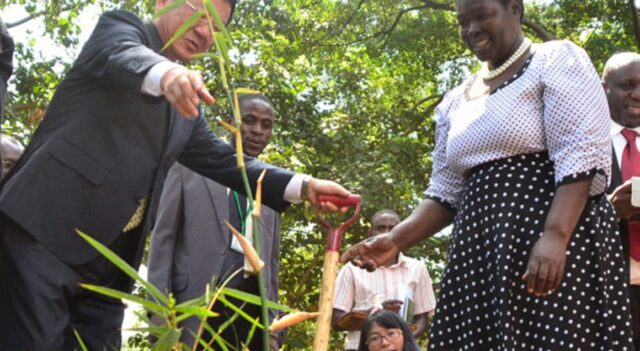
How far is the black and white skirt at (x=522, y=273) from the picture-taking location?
3441 millimetres

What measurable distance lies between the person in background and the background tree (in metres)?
4.57

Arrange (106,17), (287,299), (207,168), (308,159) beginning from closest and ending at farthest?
(106,17) → (207,168) → (308,159) → (287,299)

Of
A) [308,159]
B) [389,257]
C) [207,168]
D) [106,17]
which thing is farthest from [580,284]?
[308,159]

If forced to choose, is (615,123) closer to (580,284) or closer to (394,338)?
(580,284)

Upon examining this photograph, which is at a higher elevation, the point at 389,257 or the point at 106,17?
the point at 106,17

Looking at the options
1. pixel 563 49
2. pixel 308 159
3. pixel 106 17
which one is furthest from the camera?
pixel 308 159

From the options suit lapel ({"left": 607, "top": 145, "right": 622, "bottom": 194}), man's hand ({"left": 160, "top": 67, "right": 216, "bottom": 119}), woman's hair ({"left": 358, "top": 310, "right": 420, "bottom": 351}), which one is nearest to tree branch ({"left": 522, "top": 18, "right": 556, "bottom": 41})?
woman's hair ({"left": 358, "top": 310, "right": 420, "bottom": 351})

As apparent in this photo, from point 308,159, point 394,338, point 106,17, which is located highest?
point 308,159

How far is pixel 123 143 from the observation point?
132 inches

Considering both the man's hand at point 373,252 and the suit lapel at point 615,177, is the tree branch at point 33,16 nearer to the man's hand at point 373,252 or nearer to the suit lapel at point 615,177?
the suit lapel at point 615,177

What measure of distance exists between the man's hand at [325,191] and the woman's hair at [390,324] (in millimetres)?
3379

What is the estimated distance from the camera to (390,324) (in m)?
6.57

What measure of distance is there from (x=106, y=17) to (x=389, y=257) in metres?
1.38

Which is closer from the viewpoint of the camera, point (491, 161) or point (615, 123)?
point (491, 161)
